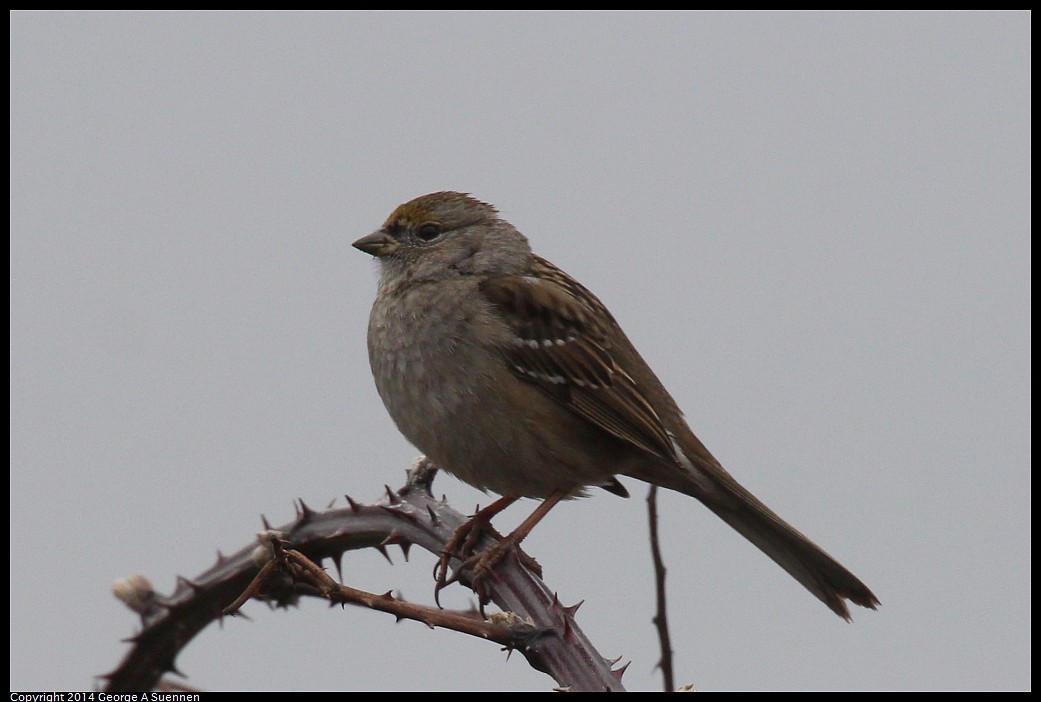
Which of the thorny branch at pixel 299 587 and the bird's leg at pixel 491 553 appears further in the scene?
the bird's leg at pixel 491 553

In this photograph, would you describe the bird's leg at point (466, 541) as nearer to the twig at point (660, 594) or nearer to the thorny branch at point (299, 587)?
the thorny branch at point (299, 587)

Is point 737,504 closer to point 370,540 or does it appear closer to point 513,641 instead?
point 370,540

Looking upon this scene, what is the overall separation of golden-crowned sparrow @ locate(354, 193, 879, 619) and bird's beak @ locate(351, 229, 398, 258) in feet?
0.05

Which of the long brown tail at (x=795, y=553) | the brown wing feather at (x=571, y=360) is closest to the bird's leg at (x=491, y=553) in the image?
the brown wing feather at (x=571, y=360)

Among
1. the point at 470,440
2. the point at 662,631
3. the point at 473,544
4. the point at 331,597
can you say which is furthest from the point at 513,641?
the point at 470,440

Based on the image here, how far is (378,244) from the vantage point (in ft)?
16.7

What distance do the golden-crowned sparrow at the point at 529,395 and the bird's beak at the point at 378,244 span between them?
0.01 meters

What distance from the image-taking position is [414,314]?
466 cm

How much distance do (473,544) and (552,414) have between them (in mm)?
744

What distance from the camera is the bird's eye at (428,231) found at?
5117 millimetres

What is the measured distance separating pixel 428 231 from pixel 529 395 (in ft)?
3.27

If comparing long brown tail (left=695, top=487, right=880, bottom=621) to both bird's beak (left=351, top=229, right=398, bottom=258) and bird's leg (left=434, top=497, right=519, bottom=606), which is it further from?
bird's beak (left=351, top=229, right=398, bottom=258)

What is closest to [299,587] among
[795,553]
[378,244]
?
[795,553]

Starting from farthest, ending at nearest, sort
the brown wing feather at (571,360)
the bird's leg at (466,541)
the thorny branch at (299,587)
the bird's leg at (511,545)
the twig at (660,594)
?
the brown wing feather at (571,360) < the bird's leg at (466,541) < the bird's leg at (511,545) < the thorny branch at (299,587) < the twig at (660,594)
